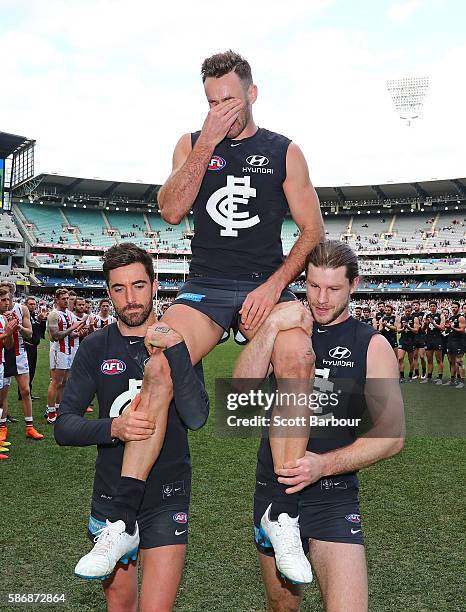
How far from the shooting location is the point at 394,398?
10.6ft

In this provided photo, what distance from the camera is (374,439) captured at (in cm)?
316

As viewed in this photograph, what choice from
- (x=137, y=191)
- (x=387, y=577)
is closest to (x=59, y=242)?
(x=137, y=191)

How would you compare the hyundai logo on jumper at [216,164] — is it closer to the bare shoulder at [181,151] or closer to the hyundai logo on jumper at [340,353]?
the bare shoulder at [181,151]

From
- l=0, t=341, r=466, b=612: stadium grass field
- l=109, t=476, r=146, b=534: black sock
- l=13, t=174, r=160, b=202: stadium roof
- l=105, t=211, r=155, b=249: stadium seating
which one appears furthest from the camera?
l=105, t=211, r=155, b=249: stadium seating

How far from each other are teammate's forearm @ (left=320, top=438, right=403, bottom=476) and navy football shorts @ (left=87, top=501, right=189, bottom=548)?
0.78 meters

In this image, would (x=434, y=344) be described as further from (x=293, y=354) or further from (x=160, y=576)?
(x=160, y=576)

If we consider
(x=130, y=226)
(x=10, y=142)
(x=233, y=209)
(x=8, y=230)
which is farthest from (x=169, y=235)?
(x=233, y=209)

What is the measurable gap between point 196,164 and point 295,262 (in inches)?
29.0

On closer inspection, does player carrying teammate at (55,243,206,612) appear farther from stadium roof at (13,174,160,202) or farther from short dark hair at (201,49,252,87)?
stadium roof at (13,174,160,202)

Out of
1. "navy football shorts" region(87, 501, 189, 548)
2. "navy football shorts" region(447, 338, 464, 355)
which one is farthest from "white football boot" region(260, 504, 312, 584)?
→ "navy football shorts" region(447, 338, 464, 355)

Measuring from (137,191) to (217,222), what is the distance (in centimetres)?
6186

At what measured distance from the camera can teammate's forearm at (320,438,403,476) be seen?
10.0 feet

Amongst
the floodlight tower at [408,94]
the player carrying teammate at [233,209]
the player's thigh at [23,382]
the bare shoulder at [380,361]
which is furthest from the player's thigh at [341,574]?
the floodlight tower at [408,94]

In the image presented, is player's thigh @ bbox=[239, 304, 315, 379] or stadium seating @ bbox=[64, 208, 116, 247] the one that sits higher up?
stadium seating @ bbox=[64, 208, 116, 247]
